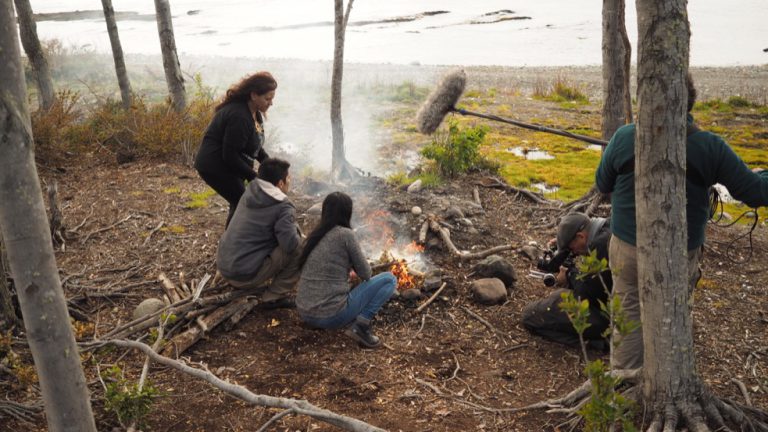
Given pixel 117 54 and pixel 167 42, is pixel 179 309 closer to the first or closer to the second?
pixel 167 42

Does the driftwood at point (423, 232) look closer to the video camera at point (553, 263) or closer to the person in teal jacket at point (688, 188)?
the video camera at point (553, 263)

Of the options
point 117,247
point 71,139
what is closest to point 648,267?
point 117,247

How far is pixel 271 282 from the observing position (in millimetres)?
4930

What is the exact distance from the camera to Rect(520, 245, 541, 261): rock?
605 centimetres

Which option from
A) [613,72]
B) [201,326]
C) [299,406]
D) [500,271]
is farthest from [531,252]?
[299,406]

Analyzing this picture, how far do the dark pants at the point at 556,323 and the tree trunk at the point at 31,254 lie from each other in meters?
3.32

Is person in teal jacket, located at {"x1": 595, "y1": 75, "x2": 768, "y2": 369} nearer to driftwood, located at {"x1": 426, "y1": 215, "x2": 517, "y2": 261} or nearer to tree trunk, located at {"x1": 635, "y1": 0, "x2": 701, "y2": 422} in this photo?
tree trunk, located at {"x1": 635, "y1": 0, "x2": 701, "y2": 422}

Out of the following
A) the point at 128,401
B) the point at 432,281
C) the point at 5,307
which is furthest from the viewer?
the point at 432,281

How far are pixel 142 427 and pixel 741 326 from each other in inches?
179

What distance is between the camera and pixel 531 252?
19.9ft

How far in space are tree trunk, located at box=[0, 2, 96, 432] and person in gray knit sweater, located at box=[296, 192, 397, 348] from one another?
2.20m

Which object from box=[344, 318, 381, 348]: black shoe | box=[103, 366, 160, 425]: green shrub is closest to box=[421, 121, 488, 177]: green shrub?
box=[344, 318, 381, 348]: black shoe

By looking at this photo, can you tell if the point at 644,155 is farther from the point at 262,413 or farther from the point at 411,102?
the point at 411,102

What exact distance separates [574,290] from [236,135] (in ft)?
10.1
